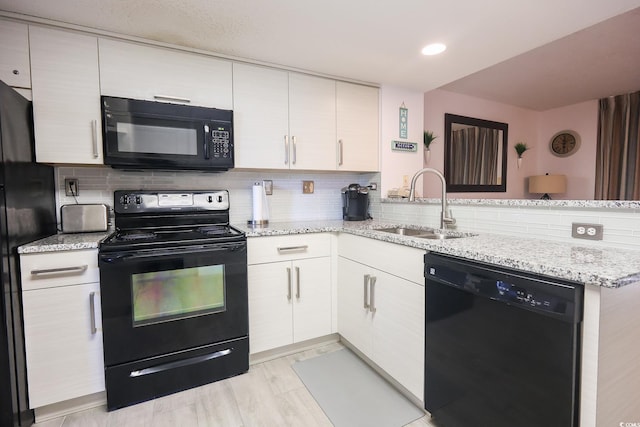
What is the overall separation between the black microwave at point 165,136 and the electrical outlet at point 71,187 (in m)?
0.40

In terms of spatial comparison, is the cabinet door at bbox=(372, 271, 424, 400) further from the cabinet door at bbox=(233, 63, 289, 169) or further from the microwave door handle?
the microwave door handle

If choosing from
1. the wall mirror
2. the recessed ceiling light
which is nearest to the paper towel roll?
the recessed ceiling light

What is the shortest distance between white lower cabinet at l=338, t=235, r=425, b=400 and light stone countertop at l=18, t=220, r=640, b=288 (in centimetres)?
12

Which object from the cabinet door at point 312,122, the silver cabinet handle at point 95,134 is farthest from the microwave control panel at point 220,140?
the silver cabinet handle at point 95,134

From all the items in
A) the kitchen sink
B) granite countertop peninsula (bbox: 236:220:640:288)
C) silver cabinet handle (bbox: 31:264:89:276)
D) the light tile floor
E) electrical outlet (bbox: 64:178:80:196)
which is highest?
electrical outlet (bbox: 64:178:80:196)

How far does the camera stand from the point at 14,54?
1569 millimetres

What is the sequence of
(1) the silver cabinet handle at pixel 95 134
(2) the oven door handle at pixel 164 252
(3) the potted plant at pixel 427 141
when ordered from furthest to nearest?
(3) the potted plant at pixel 427 141 → (1) the silver cabinet handle at pixel 95 134 → (2) the oven door handle at pixel 164 252

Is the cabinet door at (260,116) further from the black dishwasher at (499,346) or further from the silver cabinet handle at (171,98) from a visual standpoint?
the black dishwasher at (499,346)

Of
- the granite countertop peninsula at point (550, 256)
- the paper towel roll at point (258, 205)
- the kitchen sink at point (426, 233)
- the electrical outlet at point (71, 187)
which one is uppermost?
the electrical outlet at point (71, 187)

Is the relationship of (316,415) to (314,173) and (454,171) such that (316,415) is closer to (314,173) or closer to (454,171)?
(314,173)

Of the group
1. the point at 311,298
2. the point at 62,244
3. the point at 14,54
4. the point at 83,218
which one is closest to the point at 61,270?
the point at 62,244

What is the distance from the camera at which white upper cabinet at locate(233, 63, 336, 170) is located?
2.13 m

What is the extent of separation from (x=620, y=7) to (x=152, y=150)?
8.80 ft

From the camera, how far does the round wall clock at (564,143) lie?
4.19 m
